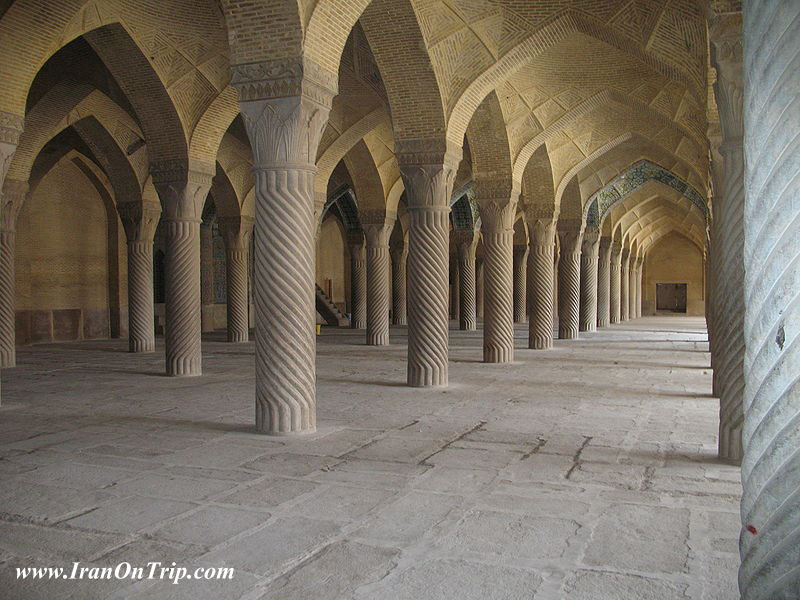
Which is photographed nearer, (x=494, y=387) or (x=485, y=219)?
(x=494, y=387)

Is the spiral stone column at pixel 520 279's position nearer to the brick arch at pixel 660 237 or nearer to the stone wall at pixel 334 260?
the stone wall at pixel 334 260

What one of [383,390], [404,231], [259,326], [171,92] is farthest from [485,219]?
[404,231]

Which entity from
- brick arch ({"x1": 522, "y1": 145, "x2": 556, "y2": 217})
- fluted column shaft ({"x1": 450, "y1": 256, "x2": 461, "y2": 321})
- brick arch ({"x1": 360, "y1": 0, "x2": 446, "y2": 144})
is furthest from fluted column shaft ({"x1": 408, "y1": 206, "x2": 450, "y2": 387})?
fluted column shaft ({"x1": 450, "y1": 256, "x2": 461, "y2": 321})

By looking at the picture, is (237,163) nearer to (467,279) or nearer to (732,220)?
(467,279)

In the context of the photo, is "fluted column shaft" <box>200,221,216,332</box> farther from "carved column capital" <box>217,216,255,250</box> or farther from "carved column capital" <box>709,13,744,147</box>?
"carved column capital" <box>709,13,744,147</box>

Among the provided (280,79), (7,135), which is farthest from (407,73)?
(7,135)

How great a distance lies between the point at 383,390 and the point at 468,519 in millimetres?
4604

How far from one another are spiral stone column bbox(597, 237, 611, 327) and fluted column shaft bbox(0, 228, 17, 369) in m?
16.3

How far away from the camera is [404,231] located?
21.8 meters

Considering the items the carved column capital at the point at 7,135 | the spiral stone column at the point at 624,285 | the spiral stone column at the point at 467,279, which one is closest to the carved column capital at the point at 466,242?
the spiral stone column at the point at 467,279

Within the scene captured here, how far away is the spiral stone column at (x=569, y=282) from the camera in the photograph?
52.5 feet

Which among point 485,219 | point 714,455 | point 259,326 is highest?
point 485,219

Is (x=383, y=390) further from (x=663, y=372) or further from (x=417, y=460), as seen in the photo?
(x=663, y=372)

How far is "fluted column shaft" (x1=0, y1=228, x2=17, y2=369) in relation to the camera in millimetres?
10500
